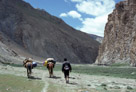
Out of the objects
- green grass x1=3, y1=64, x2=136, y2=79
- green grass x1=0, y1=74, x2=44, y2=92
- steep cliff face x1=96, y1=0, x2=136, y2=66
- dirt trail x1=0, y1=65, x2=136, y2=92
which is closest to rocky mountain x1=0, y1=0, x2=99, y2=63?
steep cliff face x1=96, y1=0, x2=136, y2=66

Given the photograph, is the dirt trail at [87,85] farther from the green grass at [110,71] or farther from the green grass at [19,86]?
the green grass at [110,71]

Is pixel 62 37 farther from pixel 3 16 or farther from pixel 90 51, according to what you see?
pixel 3 16

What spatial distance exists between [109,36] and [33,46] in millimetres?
39585

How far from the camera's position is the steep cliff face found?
A: 6725 centimetres

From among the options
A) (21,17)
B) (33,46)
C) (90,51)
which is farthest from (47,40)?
(90,51)

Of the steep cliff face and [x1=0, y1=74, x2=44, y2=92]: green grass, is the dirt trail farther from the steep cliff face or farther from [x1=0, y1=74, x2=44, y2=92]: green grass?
the steep cliff face

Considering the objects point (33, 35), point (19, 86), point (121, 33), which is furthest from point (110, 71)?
point (33, 35)

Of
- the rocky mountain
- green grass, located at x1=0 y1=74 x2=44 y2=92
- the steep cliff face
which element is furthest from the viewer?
the rocky mountain

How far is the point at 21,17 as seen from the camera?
368 feet

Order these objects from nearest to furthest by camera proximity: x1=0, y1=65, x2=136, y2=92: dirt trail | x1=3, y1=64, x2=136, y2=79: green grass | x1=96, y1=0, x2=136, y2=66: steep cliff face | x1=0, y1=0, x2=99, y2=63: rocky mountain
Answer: x1=0, y1=65, x2=136, y2=92: dirt trail, x1=3, y1=64, x2=136, y2=79: green grass, x1=96, y1=0, x2=136, y2=66: steep cliff face, x1=0, y1=0, x2=99, y2=63: rocky mountain

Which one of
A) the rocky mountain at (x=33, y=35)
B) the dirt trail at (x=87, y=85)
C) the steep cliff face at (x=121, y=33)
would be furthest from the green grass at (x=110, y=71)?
the rocky mountain at (x=33, y=35)

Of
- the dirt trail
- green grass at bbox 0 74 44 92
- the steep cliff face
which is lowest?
the dirt trail

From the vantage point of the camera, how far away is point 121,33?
240ft

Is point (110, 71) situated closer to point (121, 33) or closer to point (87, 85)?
point (87, 85)
